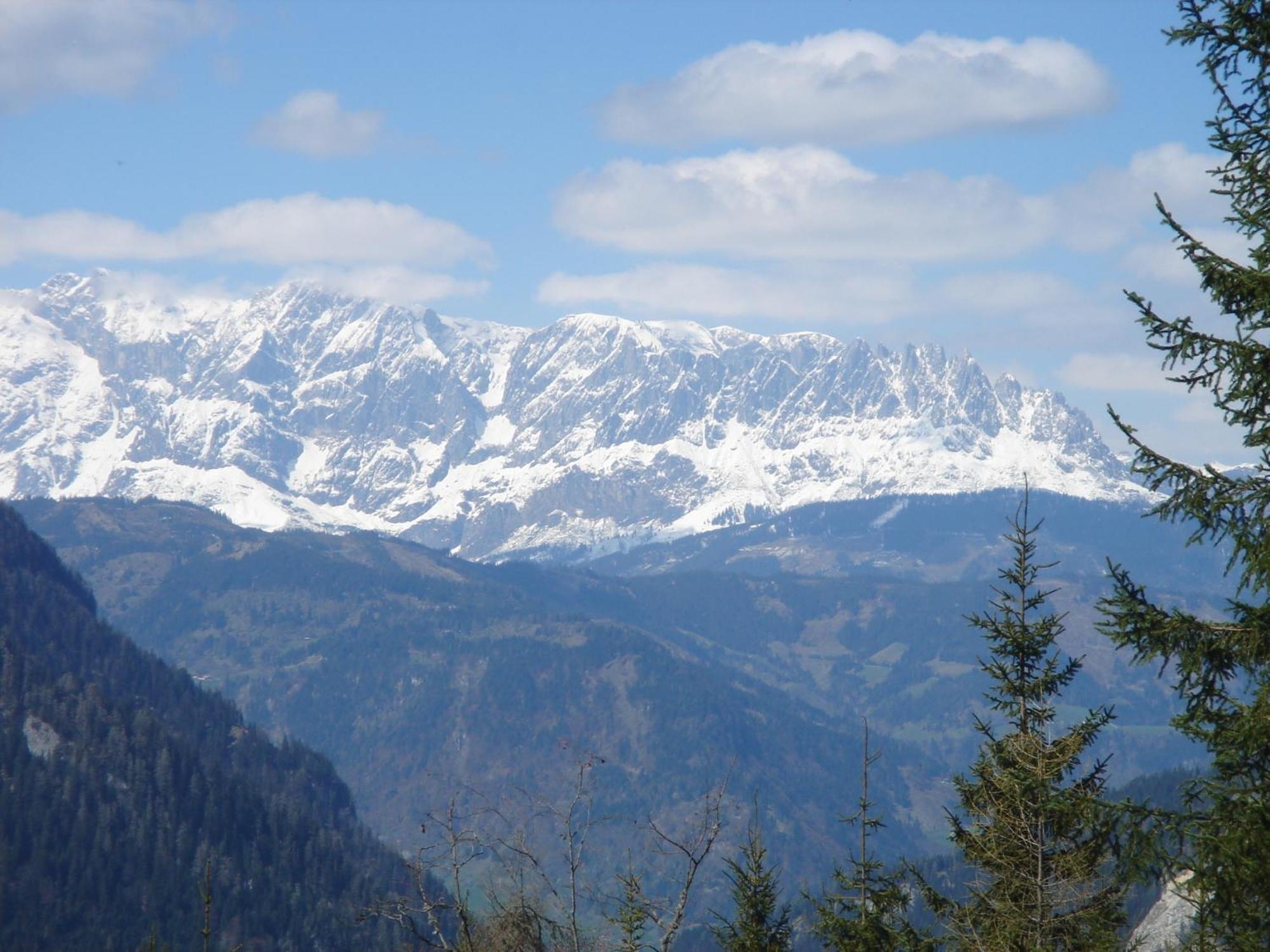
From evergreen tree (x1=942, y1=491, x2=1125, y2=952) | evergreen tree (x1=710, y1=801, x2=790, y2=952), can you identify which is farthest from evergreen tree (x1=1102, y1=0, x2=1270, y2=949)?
evergreen tree (x1=710, y1=801, x2=790, y2=952)

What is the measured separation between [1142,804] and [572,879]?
26.4 feet

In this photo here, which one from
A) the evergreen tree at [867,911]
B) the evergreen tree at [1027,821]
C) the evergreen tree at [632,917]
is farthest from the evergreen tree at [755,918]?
the evergreen tree at [632,917]

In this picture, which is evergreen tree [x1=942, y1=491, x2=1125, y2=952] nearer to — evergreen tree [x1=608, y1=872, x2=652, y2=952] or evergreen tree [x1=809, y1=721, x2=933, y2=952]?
evergreen tree [x1=809, y1=721, x2=933, y2=952]

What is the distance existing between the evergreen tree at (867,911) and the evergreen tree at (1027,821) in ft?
4.85

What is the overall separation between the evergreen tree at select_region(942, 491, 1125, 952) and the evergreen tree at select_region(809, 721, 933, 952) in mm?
1477

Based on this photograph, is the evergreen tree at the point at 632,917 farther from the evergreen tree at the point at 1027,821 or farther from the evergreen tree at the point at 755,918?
the evergreen tree at the point at 755,918

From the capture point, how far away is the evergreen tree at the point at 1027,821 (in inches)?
1024

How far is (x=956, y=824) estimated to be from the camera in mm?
28656

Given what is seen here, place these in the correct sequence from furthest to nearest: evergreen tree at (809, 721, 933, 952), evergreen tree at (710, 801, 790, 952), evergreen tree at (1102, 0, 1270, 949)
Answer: evergreen tree at (710, 801, 790, 952) → evergreen tree at (809, 721, 933, 952) → evergreen tree at (1102, 0, 1270, 949)

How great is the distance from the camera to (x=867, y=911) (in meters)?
30.4

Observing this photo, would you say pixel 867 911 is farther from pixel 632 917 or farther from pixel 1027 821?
pixel 632 917

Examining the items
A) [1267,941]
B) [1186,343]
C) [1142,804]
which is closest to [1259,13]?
[1186,343]

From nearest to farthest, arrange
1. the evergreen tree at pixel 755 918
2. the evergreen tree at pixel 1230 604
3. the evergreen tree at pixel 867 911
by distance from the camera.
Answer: the evergreen tree at pixel 1230 604 < the evergreen tree at pixel 867 911 < the evergreen tree at pixel 755 918

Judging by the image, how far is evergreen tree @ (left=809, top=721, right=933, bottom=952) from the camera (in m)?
29.4
